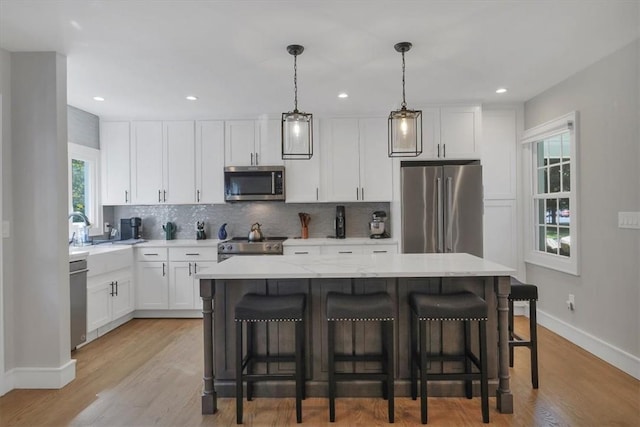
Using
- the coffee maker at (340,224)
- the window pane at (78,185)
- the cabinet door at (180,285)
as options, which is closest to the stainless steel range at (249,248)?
the cabinet door at (180,285)

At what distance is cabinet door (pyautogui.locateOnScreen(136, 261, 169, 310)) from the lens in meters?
4.35

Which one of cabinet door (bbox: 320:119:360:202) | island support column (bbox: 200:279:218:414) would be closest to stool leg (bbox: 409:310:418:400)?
island support column (bbox: 200:279:218:414)

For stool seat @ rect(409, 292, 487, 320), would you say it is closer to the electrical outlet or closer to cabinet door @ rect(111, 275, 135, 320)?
the electrical outlet

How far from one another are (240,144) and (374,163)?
65.0 inches

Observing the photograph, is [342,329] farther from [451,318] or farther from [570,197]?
[570,197]

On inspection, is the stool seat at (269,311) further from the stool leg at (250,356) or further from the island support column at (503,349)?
the island support column at (503,349)

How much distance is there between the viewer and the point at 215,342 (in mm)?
2553

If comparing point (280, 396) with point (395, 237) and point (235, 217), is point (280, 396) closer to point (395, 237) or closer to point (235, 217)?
point (395, 237)

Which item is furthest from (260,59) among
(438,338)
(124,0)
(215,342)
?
(438,338)

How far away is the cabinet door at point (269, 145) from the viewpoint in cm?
454

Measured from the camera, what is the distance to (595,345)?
10.4 ft

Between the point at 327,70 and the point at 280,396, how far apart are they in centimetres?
257

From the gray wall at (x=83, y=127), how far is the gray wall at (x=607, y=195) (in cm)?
513

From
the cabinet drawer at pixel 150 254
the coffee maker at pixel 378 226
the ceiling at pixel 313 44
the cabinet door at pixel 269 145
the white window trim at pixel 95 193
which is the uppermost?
the ceiling at pixel 313 44
